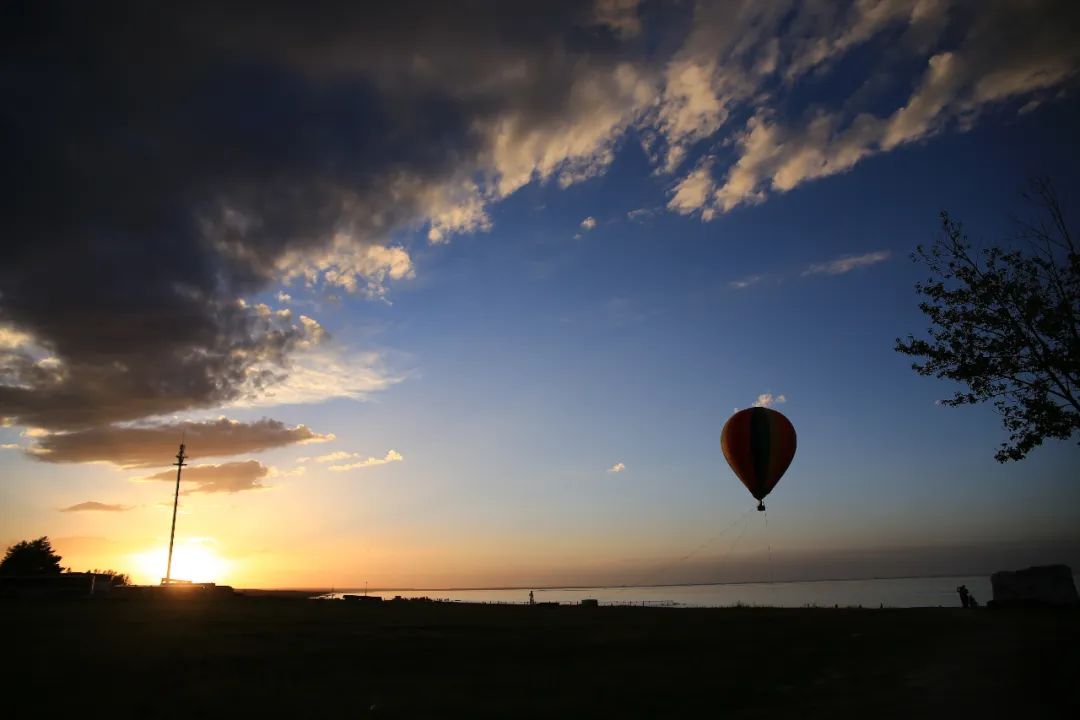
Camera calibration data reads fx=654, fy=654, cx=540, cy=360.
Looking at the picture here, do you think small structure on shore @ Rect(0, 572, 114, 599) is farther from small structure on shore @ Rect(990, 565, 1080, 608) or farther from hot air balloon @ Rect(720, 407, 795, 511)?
small structure on shore @ Rect(990, 565, 1080, 608)

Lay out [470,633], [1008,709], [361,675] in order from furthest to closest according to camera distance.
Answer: [470,633]
[361,675]
[1008,709]

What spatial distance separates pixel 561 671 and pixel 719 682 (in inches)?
162

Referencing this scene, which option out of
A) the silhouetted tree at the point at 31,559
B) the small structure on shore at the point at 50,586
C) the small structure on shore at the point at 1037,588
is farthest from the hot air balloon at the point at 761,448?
the silhouetted tree at the point at 31,559

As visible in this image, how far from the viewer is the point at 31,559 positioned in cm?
9275

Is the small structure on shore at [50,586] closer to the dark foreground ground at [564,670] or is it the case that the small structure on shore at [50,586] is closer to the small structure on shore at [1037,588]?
the dark foreground ground at [564,670]

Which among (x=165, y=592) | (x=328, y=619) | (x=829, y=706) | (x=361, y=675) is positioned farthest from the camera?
(x=165, y=592)

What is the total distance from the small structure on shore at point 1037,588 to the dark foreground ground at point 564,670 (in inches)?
166

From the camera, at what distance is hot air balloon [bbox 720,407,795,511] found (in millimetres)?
37656

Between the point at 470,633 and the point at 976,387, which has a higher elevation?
the point at 976,387

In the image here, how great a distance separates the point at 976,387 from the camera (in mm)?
23562

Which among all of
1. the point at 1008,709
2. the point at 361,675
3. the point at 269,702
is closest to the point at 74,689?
the point at 269,702

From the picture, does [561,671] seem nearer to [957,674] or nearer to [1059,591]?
[957,674]

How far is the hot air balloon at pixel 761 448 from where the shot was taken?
3766 centimetres

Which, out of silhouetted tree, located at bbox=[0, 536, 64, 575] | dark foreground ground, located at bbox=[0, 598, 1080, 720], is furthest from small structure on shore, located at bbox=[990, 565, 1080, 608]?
silhouetted tree, located at bbox=[0, 536, 64, 575]
